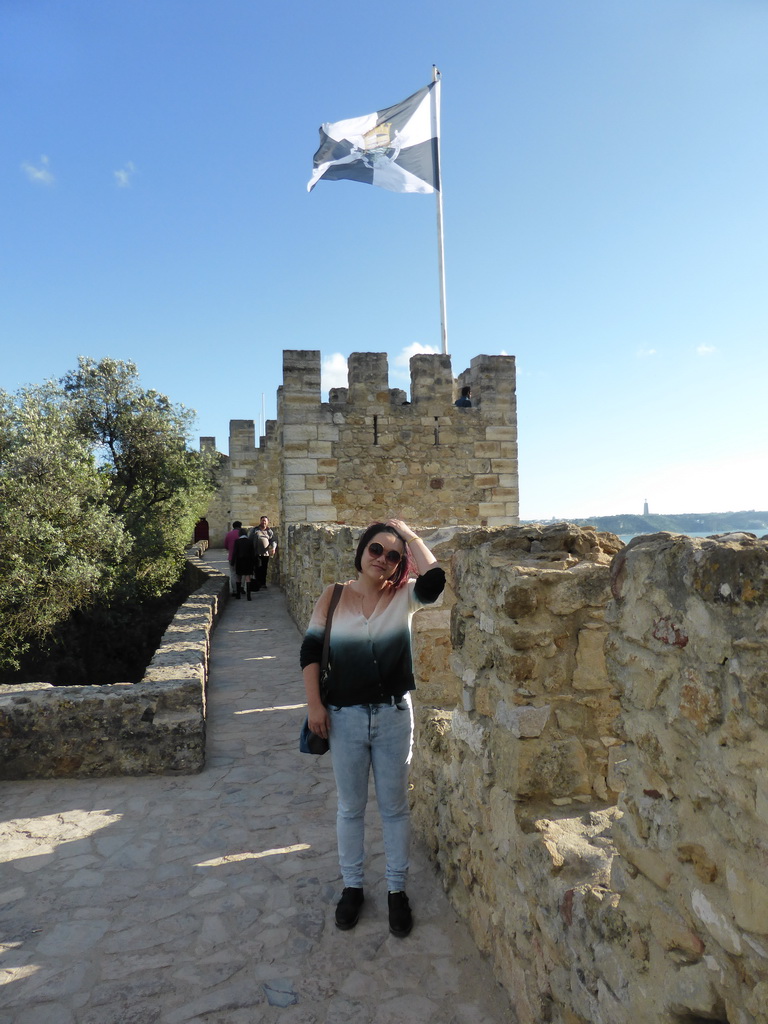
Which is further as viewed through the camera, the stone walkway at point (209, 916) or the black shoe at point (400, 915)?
the black shoe at point (400, 915)

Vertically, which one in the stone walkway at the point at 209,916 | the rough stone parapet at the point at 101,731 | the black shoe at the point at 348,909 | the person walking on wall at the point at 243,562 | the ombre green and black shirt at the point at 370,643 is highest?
the ombre green and black shirt at the point at 370,643

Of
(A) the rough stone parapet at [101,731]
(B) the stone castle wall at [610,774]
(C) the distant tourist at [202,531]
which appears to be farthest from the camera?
(C) the distant tourist at [202,531]

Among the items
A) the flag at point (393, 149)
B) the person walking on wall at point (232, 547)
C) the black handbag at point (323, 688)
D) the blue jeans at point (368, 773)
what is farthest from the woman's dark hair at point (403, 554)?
the flag at point (393, 149)

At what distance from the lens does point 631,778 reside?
1604 mm

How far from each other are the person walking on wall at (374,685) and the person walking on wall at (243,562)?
10.5 meters

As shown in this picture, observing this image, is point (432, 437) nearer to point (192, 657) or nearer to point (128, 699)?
point (192, 657)

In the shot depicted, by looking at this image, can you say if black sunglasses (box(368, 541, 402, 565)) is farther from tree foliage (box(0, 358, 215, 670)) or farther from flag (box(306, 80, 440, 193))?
flag (box(306, 80, 440, 193))

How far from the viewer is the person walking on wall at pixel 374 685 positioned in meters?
2.62

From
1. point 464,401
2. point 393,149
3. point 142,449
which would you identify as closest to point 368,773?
point 464,401

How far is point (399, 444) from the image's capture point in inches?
397

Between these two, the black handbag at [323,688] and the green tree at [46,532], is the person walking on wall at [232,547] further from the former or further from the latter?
the black handbag at [323,688]

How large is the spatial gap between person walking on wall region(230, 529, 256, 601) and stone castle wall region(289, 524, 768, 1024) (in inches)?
402

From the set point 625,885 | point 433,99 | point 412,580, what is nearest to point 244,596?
point 433,99

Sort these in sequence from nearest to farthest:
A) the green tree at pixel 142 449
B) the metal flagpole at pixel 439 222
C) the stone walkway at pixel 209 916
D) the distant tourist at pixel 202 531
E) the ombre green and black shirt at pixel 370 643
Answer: the stone walkway at pixel 209 916, the ombre green and black shirt at pixel 370 643, the metal flagpole at pixel 439 222, the green tree at pixel 142 449, the distant tourist at pixel 202 531
